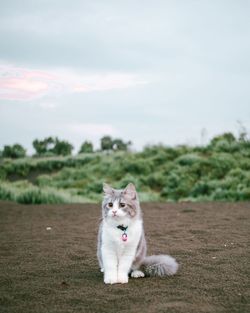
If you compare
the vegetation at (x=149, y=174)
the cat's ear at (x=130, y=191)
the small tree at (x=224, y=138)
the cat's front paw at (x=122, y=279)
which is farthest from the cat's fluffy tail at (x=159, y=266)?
the small tree at (x=224, y=138)

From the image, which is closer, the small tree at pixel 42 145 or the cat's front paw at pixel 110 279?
the cat's front paw at pixel 110 279

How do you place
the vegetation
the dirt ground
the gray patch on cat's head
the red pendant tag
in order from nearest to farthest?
1. the dirt ground
2. the red pendant tag
3. the gray patch on cat's head
4. the vegetation

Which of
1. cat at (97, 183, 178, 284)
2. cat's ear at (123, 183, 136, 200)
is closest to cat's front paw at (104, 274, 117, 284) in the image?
cat at (97, 183, 178, 284)

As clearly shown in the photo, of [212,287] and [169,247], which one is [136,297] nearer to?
[212,287]

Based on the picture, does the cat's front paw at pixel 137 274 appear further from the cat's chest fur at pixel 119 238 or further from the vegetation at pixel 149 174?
the vegetation at pixel 149 174

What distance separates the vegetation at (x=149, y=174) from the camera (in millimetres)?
14227

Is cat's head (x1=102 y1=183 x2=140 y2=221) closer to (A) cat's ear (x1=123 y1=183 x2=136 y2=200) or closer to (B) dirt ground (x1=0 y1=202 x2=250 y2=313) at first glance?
(A) cat's ear (x1=123 y1=183 x2=136 y2=200)

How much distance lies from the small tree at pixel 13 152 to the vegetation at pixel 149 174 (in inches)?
171

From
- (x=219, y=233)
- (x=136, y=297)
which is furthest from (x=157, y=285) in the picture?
(x=219, y=233)

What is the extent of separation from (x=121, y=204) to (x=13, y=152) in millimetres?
27006

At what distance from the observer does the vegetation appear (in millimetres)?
14227

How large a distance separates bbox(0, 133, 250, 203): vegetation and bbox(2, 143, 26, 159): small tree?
4344mm

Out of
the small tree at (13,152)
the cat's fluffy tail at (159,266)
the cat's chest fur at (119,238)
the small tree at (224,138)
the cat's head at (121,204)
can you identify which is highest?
Result: the small tree at (224,138)

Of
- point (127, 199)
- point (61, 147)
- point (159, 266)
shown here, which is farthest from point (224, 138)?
point (127, 199)
